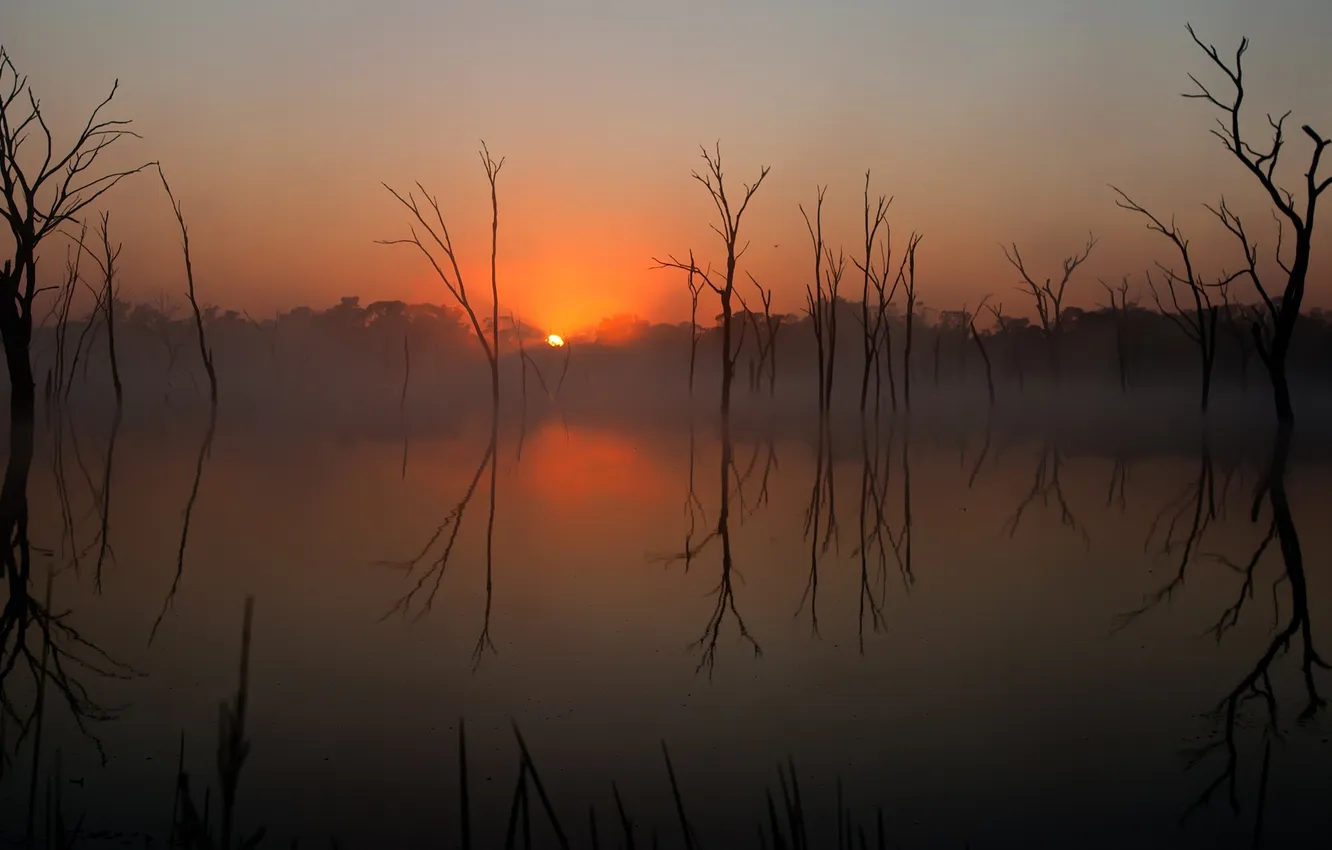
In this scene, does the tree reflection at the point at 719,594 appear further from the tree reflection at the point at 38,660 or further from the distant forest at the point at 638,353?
the distant forest at the point at 638,353

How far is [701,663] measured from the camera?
133 inches

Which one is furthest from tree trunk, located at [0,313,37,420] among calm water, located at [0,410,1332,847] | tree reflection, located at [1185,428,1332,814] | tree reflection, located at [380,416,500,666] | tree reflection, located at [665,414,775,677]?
tree reflection, located at [1185,428,1332,814]

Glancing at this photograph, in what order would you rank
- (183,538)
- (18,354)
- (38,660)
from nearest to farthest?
1. (38,660)
2. (183,538)
3. (18,354)

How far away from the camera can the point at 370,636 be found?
146 inches

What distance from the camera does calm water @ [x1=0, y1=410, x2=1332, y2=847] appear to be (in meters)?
2.35

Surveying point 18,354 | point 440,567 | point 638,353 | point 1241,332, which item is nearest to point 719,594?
point 440,567

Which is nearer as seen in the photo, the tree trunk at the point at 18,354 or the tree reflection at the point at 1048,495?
the tree reflection at the point at 1048,495

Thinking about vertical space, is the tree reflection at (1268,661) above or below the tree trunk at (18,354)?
below

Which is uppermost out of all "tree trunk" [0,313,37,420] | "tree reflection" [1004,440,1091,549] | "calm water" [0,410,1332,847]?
"tree trunk" [0,313,37,420]

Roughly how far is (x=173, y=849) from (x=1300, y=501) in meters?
8.59

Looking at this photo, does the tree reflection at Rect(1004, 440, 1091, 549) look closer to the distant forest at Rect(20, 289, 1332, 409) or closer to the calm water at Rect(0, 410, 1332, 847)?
the calm water at Rect(0, 410, 1332, 847)

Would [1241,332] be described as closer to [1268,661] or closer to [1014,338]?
[1014,338]

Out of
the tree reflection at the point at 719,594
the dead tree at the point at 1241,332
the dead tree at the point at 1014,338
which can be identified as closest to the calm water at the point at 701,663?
the tree reflection at the point at 719,594

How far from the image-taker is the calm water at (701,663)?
235 cm
